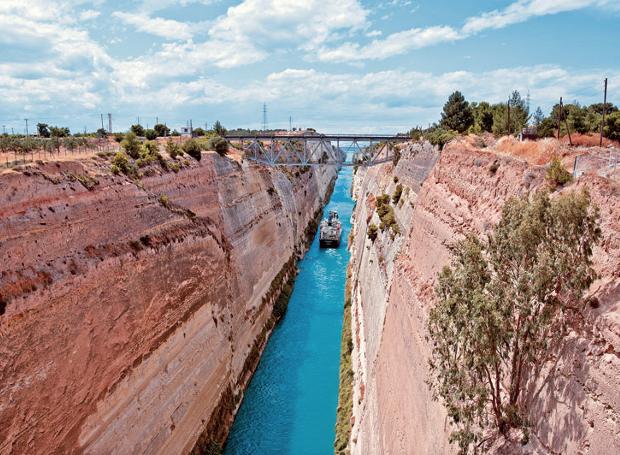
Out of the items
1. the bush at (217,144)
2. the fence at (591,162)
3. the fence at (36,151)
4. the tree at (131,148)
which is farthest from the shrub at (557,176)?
the bush at (217,144)

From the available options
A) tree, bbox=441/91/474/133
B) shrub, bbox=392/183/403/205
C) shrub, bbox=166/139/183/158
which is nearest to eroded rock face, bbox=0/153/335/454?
shrub, bbox=166/139/183/158

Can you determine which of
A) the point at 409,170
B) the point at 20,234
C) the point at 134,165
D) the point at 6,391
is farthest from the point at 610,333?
the point at 409,170

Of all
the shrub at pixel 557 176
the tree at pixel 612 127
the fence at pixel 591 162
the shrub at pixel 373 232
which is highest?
the tree at pixel 612 127

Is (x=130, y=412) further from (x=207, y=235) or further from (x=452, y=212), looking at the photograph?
(x=452, y=212)

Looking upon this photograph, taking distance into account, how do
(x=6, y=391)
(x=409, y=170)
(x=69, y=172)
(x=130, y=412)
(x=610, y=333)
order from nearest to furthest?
(x=610, y=333), (x=6, y=391), (x=130, y=412), (x=69, y=172), (x=409, y=170)

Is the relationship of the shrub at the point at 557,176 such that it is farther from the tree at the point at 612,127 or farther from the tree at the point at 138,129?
the tree at the point at 138,129

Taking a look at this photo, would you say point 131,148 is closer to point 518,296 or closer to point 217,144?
point 217,144
